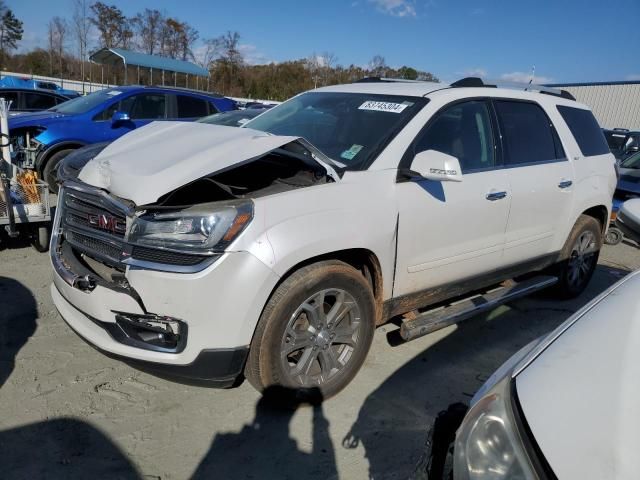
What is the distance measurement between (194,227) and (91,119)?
621 centimetres

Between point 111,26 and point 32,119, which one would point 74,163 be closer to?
point 32,119

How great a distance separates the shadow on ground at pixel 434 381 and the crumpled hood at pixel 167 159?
161 centimetres

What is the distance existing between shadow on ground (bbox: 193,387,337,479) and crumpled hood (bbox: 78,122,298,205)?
1210mm

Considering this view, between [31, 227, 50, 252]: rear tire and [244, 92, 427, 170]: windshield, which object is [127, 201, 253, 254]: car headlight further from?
[31, 227, 50, 252]: rear tire

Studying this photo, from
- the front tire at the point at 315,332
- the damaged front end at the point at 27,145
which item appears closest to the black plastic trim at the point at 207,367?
the front tire at the point at 315,332

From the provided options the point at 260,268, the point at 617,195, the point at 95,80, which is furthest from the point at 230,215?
the point at 95,80

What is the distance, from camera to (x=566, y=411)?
4.13 feet

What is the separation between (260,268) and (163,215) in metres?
0.54

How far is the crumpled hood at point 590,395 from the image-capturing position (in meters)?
1.12

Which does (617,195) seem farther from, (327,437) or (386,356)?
(327,437)

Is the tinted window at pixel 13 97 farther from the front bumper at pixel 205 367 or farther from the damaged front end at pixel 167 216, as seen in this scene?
the front bumper at pixel 205 367

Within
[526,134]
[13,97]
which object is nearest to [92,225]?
[526,134]

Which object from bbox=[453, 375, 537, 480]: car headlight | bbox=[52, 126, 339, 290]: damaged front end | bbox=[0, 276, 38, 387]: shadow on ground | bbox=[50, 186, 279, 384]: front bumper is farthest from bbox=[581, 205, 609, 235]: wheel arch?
bbox=[0, 276, 38, 387]: shadow on ground

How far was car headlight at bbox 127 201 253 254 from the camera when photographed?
7.63ft
